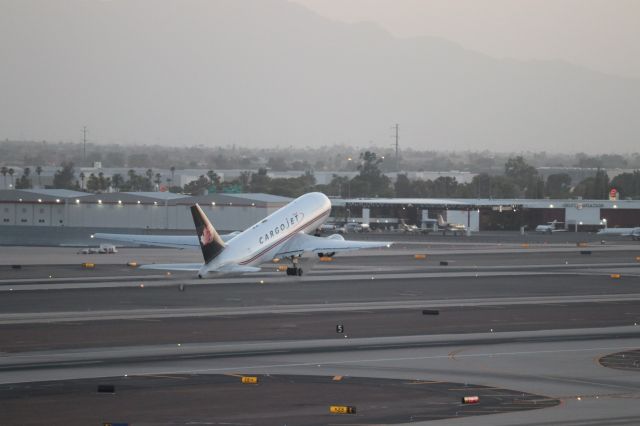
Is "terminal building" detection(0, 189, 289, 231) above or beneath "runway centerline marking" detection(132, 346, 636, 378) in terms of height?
above

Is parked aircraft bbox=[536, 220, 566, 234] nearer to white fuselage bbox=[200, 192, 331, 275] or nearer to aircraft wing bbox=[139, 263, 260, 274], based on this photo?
white fuselage bbox=[200, 192, 331, 275]

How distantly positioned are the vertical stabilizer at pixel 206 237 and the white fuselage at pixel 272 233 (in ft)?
1.45

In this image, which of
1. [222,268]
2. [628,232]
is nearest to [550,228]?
[628,232]

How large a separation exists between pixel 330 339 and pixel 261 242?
73.8ft

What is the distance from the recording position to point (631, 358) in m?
37.1

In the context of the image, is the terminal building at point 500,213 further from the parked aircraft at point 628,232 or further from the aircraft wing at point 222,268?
the aircraft wing at point 222,268

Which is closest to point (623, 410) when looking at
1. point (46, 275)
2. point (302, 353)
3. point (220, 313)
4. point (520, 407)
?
point (520, 407)

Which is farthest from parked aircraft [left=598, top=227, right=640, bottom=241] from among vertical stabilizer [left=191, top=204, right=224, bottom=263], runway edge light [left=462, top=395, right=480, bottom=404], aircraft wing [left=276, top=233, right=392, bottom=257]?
runway edge light [left=462, top=395, right=480, bottom=404]

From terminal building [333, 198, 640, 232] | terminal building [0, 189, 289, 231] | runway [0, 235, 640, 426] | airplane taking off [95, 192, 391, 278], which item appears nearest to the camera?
runway [0, 235, 640, 426]

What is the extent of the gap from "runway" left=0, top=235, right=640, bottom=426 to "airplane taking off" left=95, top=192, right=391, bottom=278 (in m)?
1.64

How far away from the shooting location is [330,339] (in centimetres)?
4150

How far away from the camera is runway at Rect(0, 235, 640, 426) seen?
29.0 meters

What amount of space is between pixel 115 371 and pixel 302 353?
23.4 ft

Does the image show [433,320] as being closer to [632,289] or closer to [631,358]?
[631,358]
